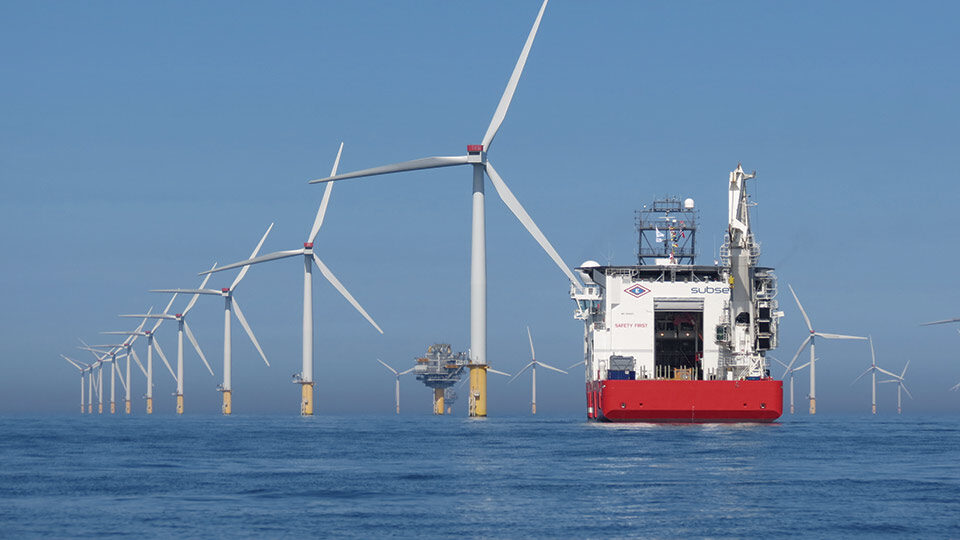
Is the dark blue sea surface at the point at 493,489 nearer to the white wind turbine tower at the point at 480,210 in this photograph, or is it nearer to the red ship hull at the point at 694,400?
the red ship hull at the point at 694,400

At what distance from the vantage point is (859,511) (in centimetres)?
4444

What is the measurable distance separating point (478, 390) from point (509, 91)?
27784 mm

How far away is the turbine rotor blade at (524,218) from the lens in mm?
106625

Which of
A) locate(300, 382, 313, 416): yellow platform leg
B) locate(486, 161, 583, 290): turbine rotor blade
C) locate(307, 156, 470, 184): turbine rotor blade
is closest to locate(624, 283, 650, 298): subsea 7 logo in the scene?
locate(486, 161, 583, 290): turbine rotor blade

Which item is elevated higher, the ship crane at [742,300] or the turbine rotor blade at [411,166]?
the turbine rotor blade at [411,166]

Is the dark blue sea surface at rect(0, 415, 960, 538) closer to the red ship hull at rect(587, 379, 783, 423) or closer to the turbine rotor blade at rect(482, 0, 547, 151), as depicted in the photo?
the red ship hull at rect(587, 379, 783, 423)

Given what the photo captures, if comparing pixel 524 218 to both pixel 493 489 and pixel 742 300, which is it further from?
pixel 493 489

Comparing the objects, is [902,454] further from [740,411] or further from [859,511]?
[859,511]

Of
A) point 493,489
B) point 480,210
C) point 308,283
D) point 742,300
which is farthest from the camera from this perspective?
point 308,283

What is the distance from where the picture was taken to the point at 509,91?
114m

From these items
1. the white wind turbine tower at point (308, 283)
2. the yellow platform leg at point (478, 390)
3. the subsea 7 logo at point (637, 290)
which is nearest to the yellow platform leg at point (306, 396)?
the white wind turbine tower at point (308, 283)

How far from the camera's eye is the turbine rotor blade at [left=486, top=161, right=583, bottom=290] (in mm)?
106625

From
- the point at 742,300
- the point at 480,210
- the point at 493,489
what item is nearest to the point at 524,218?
the point at 480,210

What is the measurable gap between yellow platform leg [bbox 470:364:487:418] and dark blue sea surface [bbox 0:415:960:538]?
29.9 m
